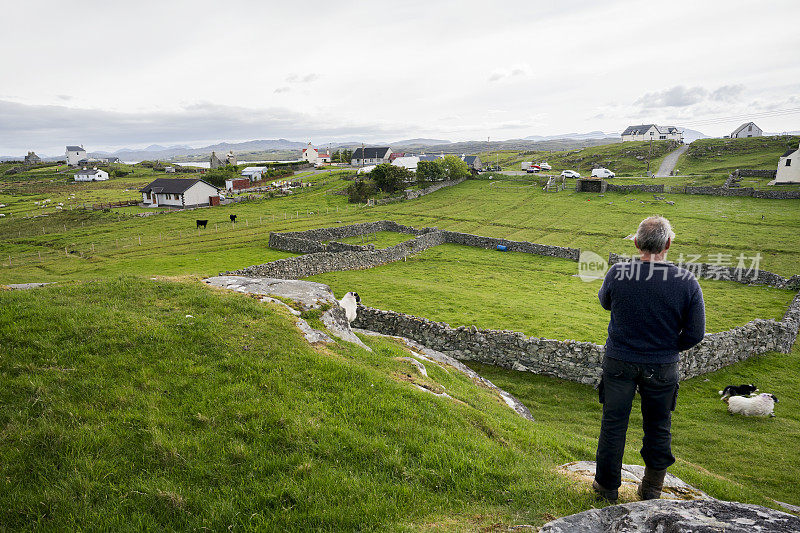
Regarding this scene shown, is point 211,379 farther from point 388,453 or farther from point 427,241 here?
point 427,241

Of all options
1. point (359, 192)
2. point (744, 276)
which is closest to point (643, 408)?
point (744, 276)

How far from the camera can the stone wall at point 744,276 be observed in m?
27.7

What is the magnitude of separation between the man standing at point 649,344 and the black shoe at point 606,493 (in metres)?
0.02

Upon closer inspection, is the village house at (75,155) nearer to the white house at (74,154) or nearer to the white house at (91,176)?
the white house at (74,154)

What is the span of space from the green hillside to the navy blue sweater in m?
83.8

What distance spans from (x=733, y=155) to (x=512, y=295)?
8810cm

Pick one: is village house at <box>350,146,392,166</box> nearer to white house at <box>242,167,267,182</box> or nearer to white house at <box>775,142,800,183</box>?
white house at <box>242,167,267,182</box>

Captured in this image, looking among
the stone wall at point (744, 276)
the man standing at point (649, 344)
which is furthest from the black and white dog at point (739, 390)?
the stone wall at point (744, 276)

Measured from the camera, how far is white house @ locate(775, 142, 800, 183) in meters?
57.3

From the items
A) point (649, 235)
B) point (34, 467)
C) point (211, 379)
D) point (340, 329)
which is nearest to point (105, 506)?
point (34, 467)

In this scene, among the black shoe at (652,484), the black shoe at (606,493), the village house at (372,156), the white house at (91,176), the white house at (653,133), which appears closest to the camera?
the black shoe at (652,484)

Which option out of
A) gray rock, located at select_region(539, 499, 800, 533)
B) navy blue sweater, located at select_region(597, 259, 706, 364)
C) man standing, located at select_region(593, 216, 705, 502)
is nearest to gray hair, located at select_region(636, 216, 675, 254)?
man standing, located at select_region(593, 216, 705, 502)

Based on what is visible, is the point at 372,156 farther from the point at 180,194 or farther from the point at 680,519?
the point at 680,519

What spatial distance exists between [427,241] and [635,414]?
2950cm
